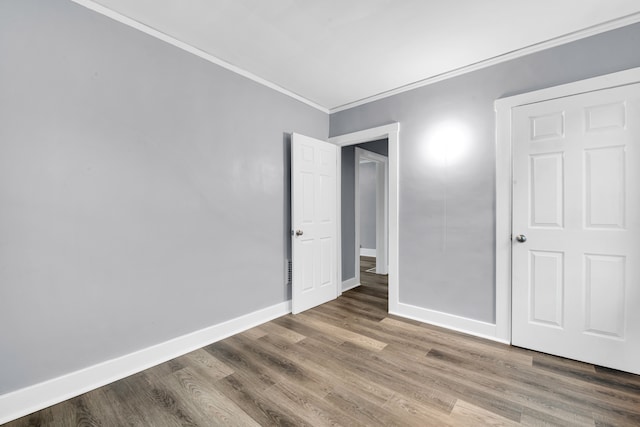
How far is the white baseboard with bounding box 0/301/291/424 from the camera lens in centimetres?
158

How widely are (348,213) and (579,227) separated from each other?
8.51 feet

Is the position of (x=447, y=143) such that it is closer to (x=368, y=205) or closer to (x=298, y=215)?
(x=298, y=215)

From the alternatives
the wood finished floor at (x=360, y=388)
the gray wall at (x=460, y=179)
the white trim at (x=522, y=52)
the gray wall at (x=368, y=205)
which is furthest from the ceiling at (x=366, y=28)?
the gray wall at (x=368, y=205)

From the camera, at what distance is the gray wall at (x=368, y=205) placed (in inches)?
275

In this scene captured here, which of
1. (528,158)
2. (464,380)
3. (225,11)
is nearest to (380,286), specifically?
(464,380)

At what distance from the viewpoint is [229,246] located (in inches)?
104

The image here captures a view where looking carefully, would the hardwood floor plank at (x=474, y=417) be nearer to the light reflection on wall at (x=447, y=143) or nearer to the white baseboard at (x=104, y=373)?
the white baseboard at (x=104, y=373)

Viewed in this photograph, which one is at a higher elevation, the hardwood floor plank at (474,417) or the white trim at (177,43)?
the white trim at (177,43)

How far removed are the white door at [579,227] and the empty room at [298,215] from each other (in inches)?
0.5

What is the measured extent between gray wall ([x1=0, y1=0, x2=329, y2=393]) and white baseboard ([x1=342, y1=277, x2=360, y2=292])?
1.63 m

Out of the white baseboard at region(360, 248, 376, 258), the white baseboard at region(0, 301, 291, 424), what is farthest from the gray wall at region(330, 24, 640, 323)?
the white baseboard at region(360, 248, 376, 258)

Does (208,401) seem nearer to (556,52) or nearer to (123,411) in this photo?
(123,411)

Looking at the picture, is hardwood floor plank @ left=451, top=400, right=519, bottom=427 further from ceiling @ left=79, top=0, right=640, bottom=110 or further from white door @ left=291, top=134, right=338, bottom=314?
ceiling @ left=79, top=0, right=640, bottom=110

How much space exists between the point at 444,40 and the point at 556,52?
2.99 feet
